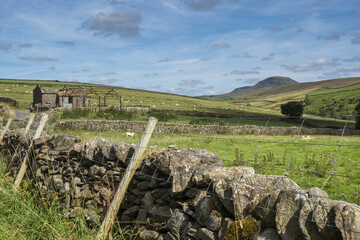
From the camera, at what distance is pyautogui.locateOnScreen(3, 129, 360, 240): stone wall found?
10.5 feet

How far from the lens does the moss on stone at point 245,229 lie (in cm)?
361

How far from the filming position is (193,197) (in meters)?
4.66

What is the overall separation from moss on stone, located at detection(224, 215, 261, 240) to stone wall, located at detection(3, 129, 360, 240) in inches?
0.4

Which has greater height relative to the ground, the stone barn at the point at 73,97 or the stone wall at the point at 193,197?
the stone barn at the point at 73,97

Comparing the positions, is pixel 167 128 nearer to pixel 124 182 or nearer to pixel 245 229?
pixel 124 182

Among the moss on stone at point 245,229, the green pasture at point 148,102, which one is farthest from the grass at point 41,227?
the green pasture at point 148,102

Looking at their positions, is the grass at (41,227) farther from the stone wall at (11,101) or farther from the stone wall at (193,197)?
the stone wall at (11,101)

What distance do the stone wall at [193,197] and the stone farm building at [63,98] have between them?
134 feet

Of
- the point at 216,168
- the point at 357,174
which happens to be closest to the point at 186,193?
the point at 216,168

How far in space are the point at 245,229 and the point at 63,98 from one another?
47.4 meters

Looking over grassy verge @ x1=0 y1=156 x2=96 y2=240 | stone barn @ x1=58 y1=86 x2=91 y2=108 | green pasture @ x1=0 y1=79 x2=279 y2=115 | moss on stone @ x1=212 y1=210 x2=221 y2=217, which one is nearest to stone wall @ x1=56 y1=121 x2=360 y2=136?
grassy verge @ x1=0 y1=156 x2=96 y2=240

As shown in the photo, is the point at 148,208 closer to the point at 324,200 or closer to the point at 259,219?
the point at 259,219

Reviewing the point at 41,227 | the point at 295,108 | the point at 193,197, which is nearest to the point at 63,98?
the point at 295,108

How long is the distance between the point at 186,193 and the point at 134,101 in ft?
207
